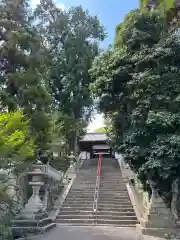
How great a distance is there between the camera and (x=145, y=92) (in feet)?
35.8

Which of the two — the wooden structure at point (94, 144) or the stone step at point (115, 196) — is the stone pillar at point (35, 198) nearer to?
the stone step at point (115, 196)

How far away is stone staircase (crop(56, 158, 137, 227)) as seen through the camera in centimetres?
1202

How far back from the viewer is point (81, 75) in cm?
2569

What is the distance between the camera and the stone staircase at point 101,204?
39.4 feet

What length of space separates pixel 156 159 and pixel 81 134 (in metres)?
16.7

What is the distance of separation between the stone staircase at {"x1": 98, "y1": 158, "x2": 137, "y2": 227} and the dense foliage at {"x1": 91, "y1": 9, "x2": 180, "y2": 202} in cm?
206

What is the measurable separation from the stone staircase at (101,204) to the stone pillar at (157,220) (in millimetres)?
1943

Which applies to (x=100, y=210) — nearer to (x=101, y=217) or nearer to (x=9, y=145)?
(x=101, y=217)

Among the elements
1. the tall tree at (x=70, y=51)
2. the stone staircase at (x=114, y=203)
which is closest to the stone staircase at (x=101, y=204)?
the stone staircase at (x=114, y=203)

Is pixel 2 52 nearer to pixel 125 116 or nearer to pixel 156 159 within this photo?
pixel 125 116

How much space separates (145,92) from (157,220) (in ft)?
14.0

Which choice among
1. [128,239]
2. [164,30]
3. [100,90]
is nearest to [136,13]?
[164,30]

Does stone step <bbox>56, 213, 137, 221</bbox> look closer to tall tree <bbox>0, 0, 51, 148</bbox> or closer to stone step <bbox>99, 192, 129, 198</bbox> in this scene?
stone step <bbox>99, 192, 129, 198</bbox>

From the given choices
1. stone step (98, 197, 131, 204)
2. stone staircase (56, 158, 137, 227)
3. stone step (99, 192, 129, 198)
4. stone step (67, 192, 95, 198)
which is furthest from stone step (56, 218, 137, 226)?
stone step (67, 192, 95, 198)
